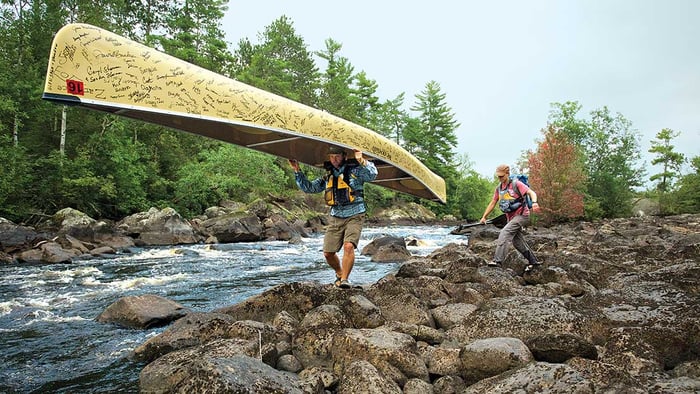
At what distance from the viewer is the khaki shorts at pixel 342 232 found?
5.06 m

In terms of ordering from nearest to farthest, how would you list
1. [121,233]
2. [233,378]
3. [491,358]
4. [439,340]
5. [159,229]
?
[233,378] < [491,358] < [439,340] < [121,233] < [159,229]

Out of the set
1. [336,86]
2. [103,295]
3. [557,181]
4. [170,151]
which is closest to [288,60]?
[336,86]

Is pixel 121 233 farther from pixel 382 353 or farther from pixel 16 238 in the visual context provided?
pixel 382 353

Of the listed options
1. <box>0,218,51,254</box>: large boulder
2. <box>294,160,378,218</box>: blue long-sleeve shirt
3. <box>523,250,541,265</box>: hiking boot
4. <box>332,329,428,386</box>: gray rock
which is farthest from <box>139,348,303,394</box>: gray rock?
<box>0,218,51,254</box>: large boulder

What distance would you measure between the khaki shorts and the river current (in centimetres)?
247

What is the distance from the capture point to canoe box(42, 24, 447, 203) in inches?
153

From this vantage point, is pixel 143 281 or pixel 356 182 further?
pixel 143 281

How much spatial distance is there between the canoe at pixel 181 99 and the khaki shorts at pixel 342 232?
1054 mm

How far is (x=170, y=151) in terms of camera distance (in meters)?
28.8

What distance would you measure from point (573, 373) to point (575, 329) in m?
1.47

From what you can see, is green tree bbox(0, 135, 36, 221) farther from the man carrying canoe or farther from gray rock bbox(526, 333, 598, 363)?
gray rock bbox(526, 333, 598, 363)

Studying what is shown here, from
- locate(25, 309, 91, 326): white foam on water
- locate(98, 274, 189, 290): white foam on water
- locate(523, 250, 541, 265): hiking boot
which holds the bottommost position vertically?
locate(25, 309, 91, 326): white foam on water

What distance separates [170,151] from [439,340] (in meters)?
28.5

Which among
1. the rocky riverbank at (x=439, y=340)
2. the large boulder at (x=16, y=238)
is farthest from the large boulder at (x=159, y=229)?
the rocky riverbank at (x=439, y=340)
